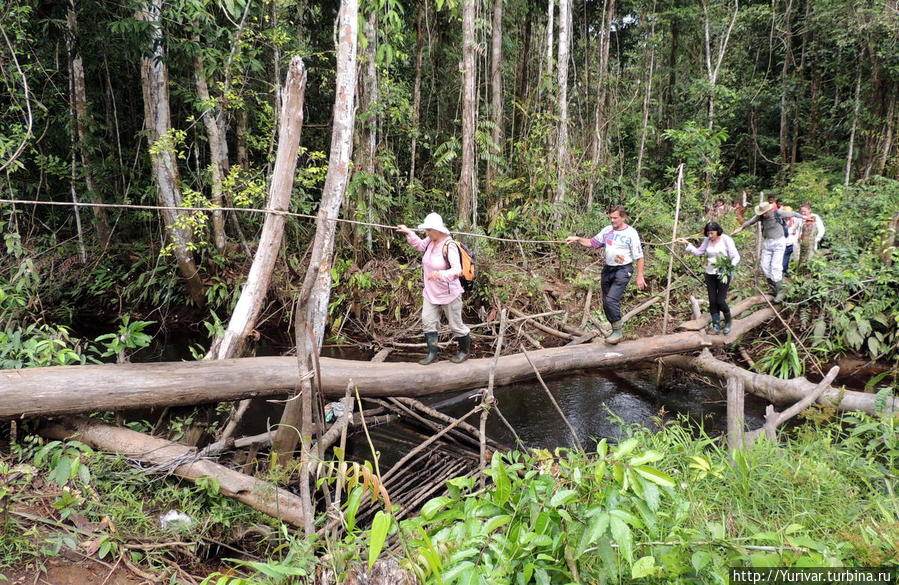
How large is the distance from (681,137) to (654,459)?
13309 mm

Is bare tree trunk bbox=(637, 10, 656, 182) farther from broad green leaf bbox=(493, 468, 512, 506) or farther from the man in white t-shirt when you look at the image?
broad green leaf bbox=(493, 468, 512, 506)

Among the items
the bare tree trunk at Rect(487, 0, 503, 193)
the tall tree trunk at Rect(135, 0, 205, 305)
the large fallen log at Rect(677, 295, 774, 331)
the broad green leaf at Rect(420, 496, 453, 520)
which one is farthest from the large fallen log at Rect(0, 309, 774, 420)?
the bare tree trunk at Rect(487, 0, 503, 193)

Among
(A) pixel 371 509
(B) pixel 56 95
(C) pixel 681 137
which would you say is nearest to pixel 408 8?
(B) pixel 56 95

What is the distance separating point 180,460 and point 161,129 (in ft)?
20.0

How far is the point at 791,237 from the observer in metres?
7.61

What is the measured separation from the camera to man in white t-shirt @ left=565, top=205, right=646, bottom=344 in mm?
5582

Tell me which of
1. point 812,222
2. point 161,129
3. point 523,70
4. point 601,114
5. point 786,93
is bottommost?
point 812,222

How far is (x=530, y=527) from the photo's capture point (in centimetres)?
210

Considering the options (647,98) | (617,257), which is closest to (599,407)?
(617,257)

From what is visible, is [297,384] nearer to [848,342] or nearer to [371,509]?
[371,509]

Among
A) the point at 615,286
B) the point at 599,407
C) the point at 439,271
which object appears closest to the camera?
the point at 439,271

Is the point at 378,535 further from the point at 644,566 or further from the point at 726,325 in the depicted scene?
the point at 726,325

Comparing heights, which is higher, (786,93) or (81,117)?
(786,93)

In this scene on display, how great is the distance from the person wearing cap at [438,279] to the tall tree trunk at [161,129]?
422 cm
